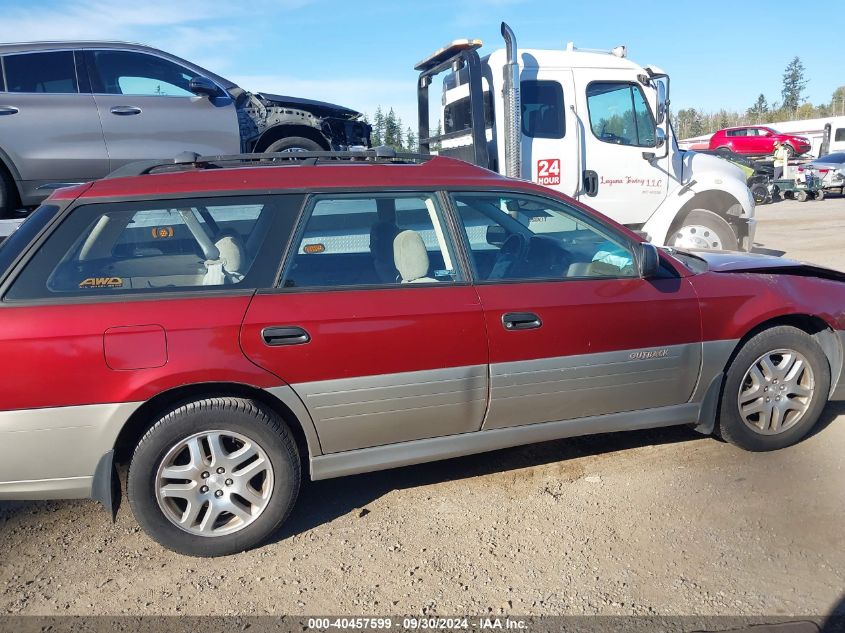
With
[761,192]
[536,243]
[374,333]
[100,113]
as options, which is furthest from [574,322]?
[761,192]

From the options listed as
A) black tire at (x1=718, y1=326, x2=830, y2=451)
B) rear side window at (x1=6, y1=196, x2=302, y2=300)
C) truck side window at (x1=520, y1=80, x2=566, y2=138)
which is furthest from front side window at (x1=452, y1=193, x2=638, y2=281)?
truck side window at (x1=520, y1=80, x2=566, y2=138)

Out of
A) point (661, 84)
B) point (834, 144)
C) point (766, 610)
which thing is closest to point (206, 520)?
point (766, 610)

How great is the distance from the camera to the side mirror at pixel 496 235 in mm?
3848

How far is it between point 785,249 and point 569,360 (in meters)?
9.46

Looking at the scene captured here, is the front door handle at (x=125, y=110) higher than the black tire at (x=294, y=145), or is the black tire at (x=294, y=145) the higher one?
the front door handle at (x=125, y=110)

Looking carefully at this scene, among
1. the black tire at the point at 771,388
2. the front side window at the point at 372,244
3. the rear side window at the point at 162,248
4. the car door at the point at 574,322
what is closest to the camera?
the rear side window at the point at 162,248

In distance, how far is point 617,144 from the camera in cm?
750

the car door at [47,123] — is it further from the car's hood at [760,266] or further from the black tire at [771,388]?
the black tire at [771,388]

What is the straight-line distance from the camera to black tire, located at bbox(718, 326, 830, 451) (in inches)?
149

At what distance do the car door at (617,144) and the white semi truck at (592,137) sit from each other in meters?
0.01

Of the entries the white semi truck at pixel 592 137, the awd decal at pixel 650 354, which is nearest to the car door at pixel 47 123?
the white semi truck at pixel 592 137

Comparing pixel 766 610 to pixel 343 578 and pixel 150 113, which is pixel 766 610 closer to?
pixel 343 578

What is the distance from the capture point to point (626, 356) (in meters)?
3.53

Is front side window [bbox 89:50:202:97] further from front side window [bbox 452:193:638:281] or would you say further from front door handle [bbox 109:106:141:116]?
front side window [bbox 452:193:638:281]
